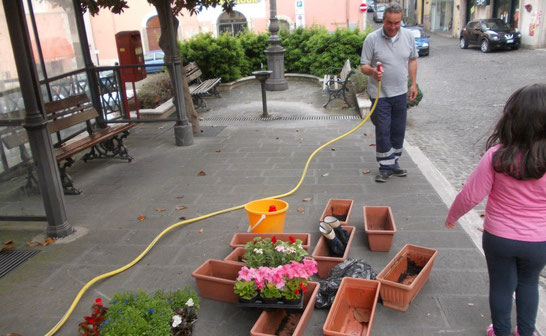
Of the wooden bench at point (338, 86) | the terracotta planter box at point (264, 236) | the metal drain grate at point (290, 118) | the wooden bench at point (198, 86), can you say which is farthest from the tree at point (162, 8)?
the terracotta planter box at point (264, 236)

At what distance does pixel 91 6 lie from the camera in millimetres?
6996

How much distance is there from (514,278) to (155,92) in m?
9.77

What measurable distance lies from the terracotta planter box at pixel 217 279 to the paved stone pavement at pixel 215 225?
8cm

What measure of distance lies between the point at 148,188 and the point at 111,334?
328 cm

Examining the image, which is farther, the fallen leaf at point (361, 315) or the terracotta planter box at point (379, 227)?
the terracotta planter box at point (379, 227)

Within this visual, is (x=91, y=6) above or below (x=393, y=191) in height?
above

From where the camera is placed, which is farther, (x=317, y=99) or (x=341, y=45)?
(x=341, y=45)

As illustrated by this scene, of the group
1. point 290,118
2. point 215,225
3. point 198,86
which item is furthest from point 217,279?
point 198,86

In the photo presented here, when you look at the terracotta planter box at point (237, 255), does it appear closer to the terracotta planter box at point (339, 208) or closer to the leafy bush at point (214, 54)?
the terracotta planter box at point (339, 208)

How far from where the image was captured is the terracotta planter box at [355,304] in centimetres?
284

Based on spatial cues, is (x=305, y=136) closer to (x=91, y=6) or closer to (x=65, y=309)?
(x=91, y=6)

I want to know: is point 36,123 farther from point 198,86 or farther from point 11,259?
point 198,86

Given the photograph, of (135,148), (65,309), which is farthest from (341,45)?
(65,309)

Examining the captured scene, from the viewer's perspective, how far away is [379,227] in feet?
13.5
